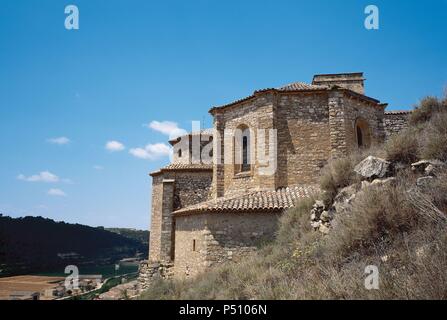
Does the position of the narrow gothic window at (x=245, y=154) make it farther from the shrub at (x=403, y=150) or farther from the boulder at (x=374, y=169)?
the shrub at (x=403, y=150)

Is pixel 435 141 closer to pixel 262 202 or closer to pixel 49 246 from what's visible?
pixel 262 202

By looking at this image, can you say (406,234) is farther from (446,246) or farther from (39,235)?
(39,235)

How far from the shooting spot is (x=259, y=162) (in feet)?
40.7

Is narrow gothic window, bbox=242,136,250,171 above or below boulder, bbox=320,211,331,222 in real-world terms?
above

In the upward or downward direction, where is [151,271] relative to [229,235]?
downward

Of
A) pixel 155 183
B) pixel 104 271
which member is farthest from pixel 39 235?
pixel 155 183

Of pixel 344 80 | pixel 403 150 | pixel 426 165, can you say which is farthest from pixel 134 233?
pixel 426 165

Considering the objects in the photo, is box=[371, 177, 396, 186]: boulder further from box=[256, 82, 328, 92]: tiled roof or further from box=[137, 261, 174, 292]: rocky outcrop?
box=[137, 261, 174, 292]: rocky outcrop

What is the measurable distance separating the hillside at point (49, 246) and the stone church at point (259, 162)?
27.3m

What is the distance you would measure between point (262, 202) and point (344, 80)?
44.8 feet

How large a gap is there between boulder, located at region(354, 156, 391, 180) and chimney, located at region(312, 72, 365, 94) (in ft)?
44.2

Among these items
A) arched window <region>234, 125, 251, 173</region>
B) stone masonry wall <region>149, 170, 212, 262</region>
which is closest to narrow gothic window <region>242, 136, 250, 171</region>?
arched window <region>234, 125, 251, 173</region>

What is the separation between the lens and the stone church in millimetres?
9992

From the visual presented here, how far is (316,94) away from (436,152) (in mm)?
6611
